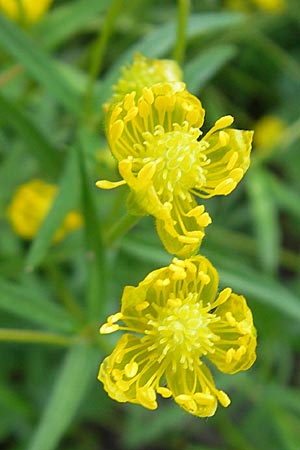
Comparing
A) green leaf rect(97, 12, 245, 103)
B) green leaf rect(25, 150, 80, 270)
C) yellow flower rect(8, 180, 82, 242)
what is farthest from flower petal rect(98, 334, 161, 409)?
green leaf rect(97, 12, 245, 103)

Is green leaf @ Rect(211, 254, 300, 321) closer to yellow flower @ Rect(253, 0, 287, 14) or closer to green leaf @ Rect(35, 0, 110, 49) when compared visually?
green leaf @ Rect(35, 0, 110, 49)

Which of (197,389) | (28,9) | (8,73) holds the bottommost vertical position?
(197,389)

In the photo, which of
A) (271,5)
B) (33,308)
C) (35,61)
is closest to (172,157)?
(33,308)

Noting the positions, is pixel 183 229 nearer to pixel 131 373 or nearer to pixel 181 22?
pixel 131 373

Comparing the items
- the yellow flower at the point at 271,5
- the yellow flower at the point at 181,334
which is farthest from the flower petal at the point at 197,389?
the yellow flower at the point at 271,5

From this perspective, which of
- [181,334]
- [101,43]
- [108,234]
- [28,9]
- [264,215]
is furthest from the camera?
[264,215]

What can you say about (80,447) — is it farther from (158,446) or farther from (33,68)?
(33,68)

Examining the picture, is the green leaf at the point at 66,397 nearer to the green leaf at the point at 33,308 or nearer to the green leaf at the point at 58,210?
the green leaf at the point at 33,308
